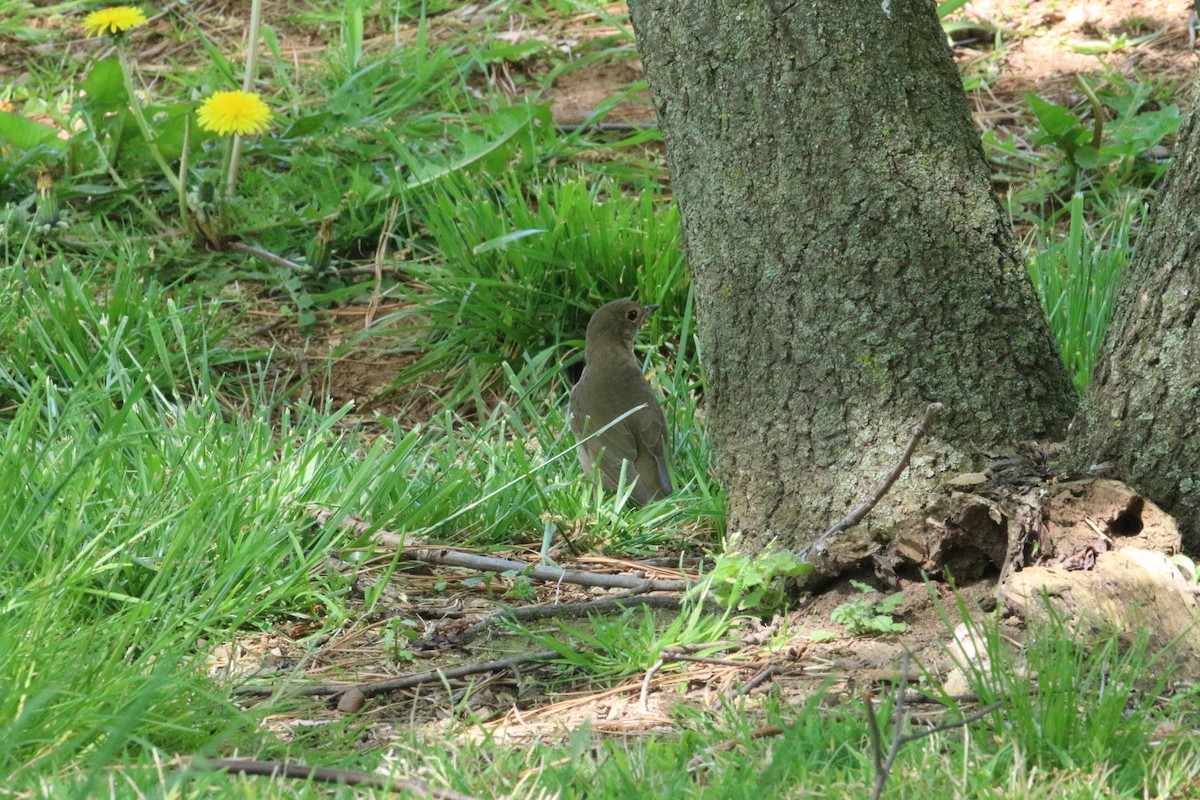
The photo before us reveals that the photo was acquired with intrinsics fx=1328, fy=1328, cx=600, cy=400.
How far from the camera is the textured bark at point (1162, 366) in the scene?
2.94 meters

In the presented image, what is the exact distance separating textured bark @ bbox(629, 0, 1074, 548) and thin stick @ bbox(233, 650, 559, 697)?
860 millimetres

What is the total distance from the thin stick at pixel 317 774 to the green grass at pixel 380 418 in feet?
0.14

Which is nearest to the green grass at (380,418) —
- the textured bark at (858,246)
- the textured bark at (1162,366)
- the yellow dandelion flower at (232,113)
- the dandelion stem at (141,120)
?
the dandelion stem at (141,120)

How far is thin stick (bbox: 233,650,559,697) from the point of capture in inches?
117

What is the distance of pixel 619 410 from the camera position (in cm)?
501

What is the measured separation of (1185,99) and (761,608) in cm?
482

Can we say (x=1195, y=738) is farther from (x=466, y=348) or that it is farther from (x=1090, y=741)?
(x=466, y=348)

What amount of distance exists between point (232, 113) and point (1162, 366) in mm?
4345

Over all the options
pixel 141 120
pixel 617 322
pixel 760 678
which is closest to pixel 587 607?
pixel 760 678

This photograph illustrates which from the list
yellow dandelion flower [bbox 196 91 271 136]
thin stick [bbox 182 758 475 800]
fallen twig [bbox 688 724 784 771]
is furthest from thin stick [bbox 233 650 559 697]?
yellow dandelion flower [bbox 196 91 271 136]

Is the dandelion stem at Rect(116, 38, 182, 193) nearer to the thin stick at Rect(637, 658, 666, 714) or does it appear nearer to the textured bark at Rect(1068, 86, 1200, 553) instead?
the thin stick at Rect(637, 658, 666, 714)

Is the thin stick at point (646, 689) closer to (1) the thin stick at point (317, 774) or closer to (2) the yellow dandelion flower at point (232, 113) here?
(1) the thin stick at point (317, 774)

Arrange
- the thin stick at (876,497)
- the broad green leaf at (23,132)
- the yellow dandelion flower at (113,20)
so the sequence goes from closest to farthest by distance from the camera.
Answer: the thin stick at (876,497) < the yellow dandelion flower at (113,20) < the broad green leaf at (23,132)

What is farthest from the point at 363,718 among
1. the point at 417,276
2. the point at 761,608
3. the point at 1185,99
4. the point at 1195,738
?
the point at 1185,99
